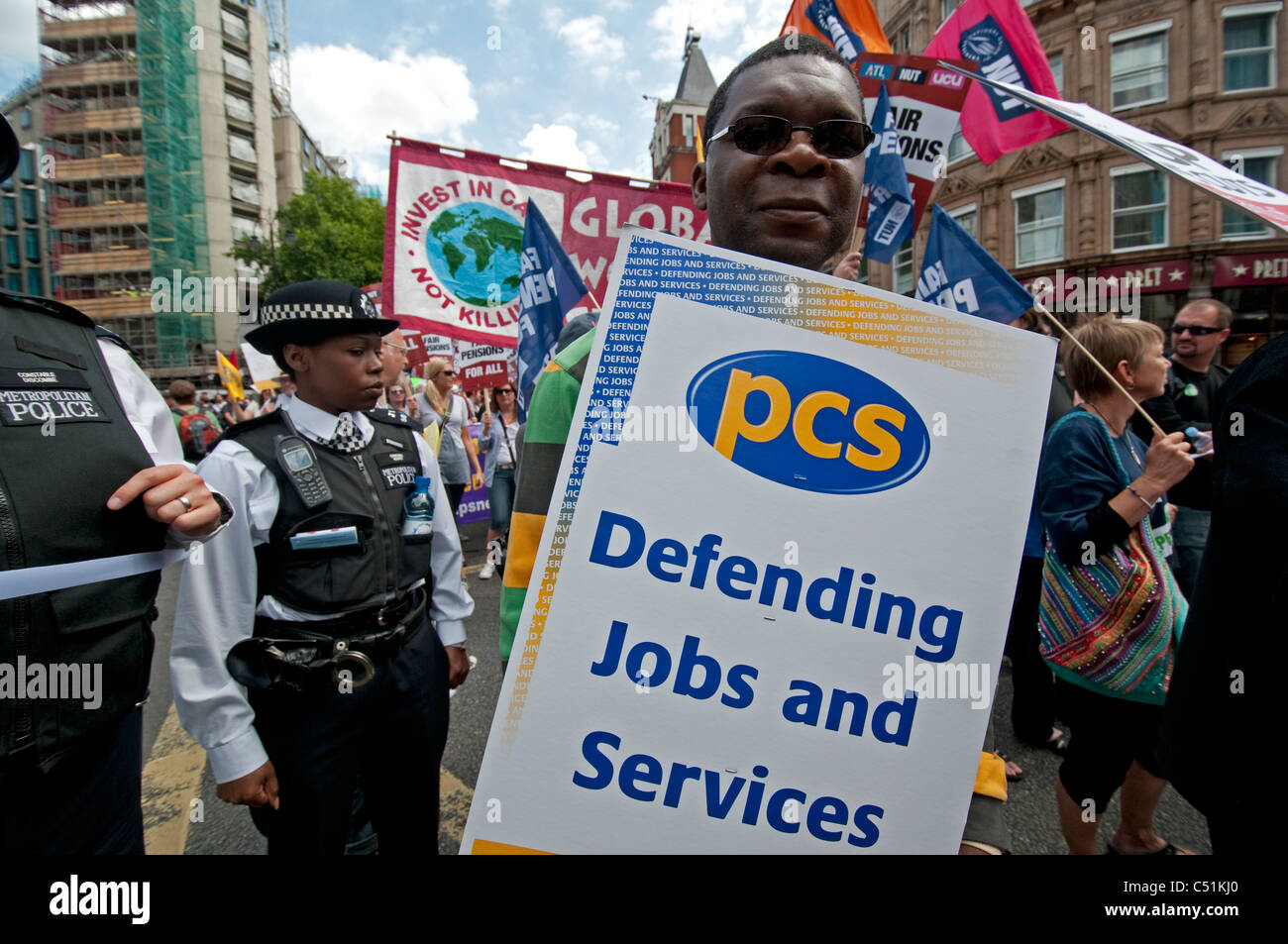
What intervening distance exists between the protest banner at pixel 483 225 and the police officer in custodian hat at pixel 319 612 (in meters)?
2.64

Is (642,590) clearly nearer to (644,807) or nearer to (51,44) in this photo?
(644,807)

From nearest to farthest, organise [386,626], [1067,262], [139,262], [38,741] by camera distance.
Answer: [38,741], [386,626], [1067,262], [139,262]

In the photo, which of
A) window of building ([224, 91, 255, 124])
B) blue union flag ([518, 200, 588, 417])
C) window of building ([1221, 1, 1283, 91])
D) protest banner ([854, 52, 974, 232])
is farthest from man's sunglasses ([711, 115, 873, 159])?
window of building ([224, 91, 255, 124])

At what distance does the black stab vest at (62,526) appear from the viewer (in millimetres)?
1056

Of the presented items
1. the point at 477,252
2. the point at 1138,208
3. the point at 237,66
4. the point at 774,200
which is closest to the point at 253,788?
the point at 774,200

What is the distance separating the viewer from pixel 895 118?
→ 4281 mm

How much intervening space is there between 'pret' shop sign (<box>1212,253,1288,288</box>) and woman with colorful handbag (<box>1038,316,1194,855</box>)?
16075mm

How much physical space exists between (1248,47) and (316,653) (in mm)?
21025

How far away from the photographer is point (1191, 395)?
368 cm

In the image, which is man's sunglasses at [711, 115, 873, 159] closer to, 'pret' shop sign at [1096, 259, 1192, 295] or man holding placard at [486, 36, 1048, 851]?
man holding placard at [486, 36, 1048, 851]

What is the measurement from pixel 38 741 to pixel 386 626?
0.86 metres

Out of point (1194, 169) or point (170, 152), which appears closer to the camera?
point (1194, 169)

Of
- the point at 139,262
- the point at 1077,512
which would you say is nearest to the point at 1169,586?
the point at 1077,512

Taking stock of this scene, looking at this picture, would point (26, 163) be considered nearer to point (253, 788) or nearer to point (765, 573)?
point (253, 788)
